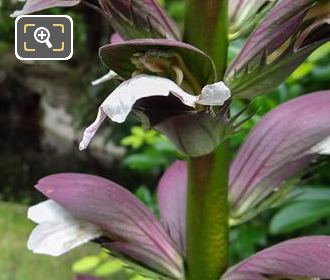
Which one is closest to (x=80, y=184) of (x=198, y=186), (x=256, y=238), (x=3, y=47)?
(x=198, y=186)

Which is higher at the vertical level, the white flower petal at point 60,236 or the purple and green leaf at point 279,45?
Result: the purple and green leaf at point 279,45

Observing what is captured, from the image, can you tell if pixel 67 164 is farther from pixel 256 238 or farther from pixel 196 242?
pixel 196 242

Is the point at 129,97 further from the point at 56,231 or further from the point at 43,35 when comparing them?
the point at 43,35

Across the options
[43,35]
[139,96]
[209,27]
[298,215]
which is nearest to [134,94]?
[139,96]

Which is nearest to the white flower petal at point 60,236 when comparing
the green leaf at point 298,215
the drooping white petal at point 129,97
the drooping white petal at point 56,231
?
the drooping white petal at point 56,231

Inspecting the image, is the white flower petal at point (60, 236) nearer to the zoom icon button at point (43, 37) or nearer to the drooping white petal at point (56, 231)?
the drooping white petal at point (56, 231)

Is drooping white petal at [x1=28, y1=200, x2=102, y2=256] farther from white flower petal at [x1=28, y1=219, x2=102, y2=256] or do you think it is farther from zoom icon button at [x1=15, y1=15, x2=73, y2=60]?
zoom icon button at [x1=15, y1=15, x2=73, y2=60]

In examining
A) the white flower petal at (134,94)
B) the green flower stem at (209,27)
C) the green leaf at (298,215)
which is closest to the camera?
the white flower petal at (134,94)

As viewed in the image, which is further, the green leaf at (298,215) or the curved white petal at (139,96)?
the green leaf at (298,215)

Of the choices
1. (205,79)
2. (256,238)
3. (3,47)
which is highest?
(205,79)
